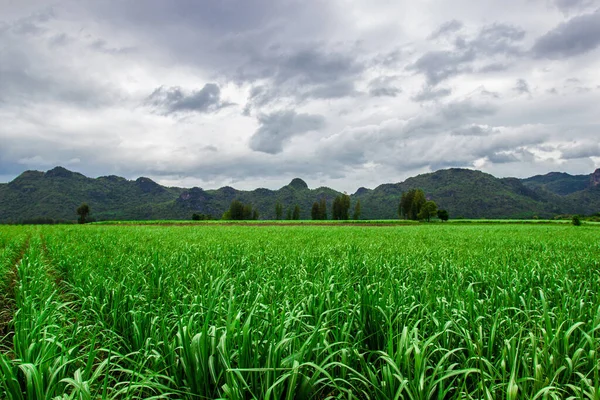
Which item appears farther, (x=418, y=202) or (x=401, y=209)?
(x=401, y=209)

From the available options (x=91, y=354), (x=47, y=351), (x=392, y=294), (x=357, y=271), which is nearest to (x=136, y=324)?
(x=47, y=351)

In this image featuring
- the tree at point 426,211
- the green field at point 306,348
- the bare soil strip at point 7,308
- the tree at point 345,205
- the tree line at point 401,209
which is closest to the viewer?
the green field at point 306,348

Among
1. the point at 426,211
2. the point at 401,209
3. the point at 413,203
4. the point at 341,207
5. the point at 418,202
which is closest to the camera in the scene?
the point at 426,211

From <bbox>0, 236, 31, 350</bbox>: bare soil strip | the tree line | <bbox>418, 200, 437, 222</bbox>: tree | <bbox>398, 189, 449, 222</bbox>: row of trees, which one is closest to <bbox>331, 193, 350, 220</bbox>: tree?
the tree line

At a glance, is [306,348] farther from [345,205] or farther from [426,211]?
Result: [345,205]

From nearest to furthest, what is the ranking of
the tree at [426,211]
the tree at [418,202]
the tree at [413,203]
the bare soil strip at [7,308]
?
the bare soil strip at [7,308] → the tree at [426,211] → the tree at [418,202] → the tree at [413,203]

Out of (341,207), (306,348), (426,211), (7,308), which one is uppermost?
(341,207)

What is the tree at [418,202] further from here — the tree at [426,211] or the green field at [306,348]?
the green field at [306,348]

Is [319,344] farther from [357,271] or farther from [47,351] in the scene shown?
[357,271]

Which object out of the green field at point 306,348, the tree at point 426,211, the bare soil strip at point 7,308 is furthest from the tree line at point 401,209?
the bare soil strip at point 7,308

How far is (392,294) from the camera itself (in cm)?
459

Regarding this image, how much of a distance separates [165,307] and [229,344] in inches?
102

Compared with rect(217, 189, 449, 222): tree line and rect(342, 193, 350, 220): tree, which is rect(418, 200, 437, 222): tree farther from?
rect(342, 193, 350, 220): tree

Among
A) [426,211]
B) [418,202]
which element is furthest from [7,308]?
[418,202]
